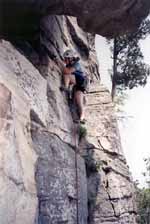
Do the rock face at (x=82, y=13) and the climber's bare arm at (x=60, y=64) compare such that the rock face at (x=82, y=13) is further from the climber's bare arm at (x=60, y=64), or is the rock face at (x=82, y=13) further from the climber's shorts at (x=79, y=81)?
the climber's shorts at (x=79, y=81)

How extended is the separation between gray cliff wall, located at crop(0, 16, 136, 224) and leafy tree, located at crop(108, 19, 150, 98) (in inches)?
279

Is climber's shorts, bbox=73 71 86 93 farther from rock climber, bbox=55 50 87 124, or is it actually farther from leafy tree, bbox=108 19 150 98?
leafy tree, bbox=108 19 150 98

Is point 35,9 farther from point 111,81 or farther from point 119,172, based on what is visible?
point 111,81

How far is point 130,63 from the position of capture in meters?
19.4

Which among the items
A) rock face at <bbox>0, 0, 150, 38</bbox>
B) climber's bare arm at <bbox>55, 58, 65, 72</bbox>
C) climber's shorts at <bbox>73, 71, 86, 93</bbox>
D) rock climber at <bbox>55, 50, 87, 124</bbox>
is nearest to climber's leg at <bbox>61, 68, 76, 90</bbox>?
rock climber at <bbox>55, 50, 87, 124</bbox>

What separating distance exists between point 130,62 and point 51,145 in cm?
1362

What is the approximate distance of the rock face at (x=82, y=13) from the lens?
6.59 metres

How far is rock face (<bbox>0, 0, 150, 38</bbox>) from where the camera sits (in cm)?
659

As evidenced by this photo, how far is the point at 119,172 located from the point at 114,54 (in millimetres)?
10174

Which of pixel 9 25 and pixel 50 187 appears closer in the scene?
pixel 50 187

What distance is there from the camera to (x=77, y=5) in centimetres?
677

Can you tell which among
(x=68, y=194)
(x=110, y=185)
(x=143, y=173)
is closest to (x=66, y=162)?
(x=68, y=194)

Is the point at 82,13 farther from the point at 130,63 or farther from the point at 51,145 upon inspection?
the point at 130,63

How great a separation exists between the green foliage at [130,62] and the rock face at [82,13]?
38.1ft
